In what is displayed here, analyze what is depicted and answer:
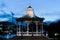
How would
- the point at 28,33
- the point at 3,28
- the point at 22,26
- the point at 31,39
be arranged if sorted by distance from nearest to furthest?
the point at 31,39
the point at 28,33
the point at 22,26
the point at 3,28

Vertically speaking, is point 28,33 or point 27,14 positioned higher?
point 27,14

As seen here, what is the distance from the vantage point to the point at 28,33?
84.1 ft

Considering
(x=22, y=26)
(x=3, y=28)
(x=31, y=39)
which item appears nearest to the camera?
(x=31, y=39)

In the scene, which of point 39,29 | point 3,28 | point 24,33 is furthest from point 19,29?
point 3,28

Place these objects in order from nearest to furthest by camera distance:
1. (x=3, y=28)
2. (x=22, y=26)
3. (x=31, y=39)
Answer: (x=31, y=39)
(x=22, y=26)
(x=3, y=28)

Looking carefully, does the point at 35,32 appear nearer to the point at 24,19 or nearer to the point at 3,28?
the point at 24,19

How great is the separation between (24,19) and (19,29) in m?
1.40

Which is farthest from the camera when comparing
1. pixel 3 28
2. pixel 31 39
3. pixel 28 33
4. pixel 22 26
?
pixel 3 28

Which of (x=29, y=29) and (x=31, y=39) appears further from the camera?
(x=29, y=29)

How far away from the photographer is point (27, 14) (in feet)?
87.0

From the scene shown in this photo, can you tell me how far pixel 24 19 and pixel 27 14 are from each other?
777 mm

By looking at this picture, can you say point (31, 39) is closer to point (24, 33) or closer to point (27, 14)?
point (24, 33)

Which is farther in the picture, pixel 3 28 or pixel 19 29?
pixel 3 28

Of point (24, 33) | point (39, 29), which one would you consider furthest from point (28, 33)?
point (39, 29)
